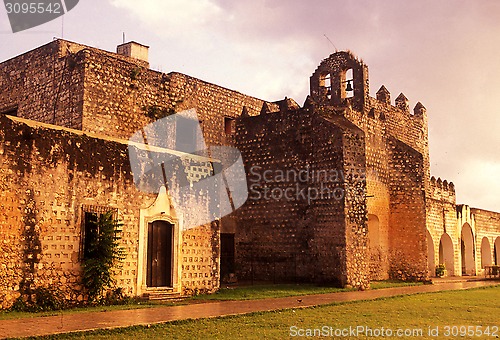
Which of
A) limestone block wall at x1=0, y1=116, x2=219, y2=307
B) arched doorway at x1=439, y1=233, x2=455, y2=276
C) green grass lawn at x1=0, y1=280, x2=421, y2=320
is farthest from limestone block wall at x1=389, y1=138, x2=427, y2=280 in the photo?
limestone block wall at x1=0, y1=116, x2=219, y2=307

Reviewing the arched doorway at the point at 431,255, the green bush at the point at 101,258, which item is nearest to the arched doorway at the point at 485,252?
the arched doorway at the point at 431,255

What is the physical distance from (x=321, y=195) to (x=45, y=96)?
1009cm

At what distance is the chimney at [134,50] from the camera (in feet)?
75.6

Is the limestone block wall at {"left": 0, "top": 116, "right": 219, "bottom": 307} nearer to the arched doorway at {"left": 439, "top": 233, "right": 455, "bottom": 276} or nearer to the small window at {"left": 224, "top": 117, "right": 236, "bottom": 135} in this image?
the small window at {"left": 224, "top": 117, "right": 236, "bottom": 135}

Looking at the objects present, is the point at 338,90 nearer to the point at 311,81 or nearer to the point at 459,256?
the point at 311,81

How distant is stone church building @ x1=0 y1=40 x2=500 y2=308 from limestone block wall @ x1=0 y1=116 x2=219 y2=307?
0.03m

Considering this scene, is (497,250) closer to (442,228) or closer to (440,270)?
(442,228)

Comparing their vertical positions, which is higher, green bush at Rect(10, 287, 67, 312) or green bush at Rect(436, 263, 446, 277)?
green bush at Rect(10, 287, 67, 312)

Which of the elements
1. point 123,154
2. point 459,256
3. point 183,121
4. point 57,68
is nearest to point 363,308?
point 123,154

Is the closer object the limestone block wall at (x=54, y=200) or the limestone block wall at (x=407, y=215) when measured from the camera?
the limestone block wall at (x=54, y=200)

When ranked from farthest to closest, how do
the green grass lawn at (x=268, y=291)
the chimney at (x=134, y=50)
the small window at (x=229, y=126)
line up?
the chimney at (x=134, y=50) < the small window at (x=229, y=126) < the green grass lawn at (x=268, y=291)

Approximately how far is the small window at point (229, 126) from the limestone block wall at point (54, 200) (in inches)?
343

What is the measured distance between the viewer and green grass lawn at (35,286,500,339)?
8.59 meters

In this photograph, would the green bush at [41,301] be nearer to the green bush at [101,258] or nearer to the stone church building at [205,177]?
the stone church building at [205,177]
